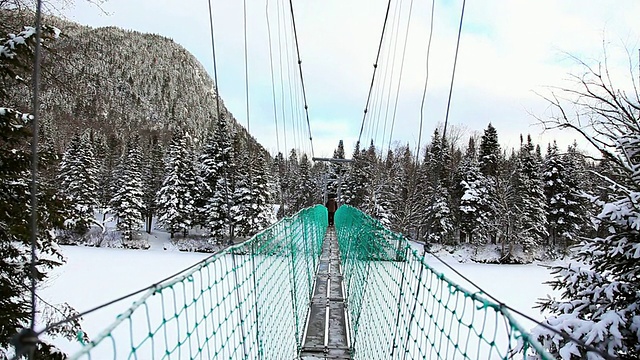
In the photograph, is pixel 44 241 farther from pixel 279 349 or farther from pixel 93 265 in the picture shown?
pixel 93 265

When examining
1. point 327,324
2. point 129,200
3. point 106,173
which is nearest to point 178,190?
point 129,200

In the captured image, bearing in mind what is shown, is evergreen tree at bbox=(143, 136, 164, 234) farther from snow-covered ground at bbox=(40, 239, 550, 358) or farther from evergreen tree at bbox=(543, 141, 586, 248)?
evergreen tree at bbox=(543, 141, 586, 248)

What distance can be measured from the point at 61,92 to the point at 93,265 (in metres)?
21.2

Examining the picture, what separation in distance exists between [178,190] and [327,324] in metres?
26.2

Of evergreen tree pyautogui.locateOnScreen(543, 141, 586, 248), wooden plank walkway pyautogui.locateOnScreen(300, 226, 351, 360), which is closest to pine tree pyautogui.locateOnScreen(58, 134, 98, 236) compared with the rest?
wooden plank walkway pyautogui.locateOnScreen(300, 226, 351, 360)

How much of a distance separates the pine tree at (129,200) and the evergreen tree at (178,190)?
1494 mm

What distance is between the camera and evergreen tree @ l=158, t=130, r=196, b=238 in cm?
2770

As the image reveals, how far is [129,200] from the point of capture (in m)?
27.9

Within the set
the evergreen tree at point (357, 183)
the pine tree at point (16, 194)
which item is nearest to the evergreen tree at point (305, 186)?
the evergreen tree at point (357, 183)

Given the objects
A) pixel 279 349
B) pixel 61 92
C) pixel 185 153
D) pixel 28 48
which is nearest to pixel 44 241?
pixel 61 92

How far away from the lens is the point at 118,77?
107 m

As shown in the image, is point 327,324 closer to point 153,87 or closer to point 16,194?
point 16,194

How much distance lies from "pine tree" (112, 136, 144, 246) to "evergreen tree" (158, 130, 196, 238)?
149 cm

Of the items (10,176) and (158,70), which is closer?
(10,176)
